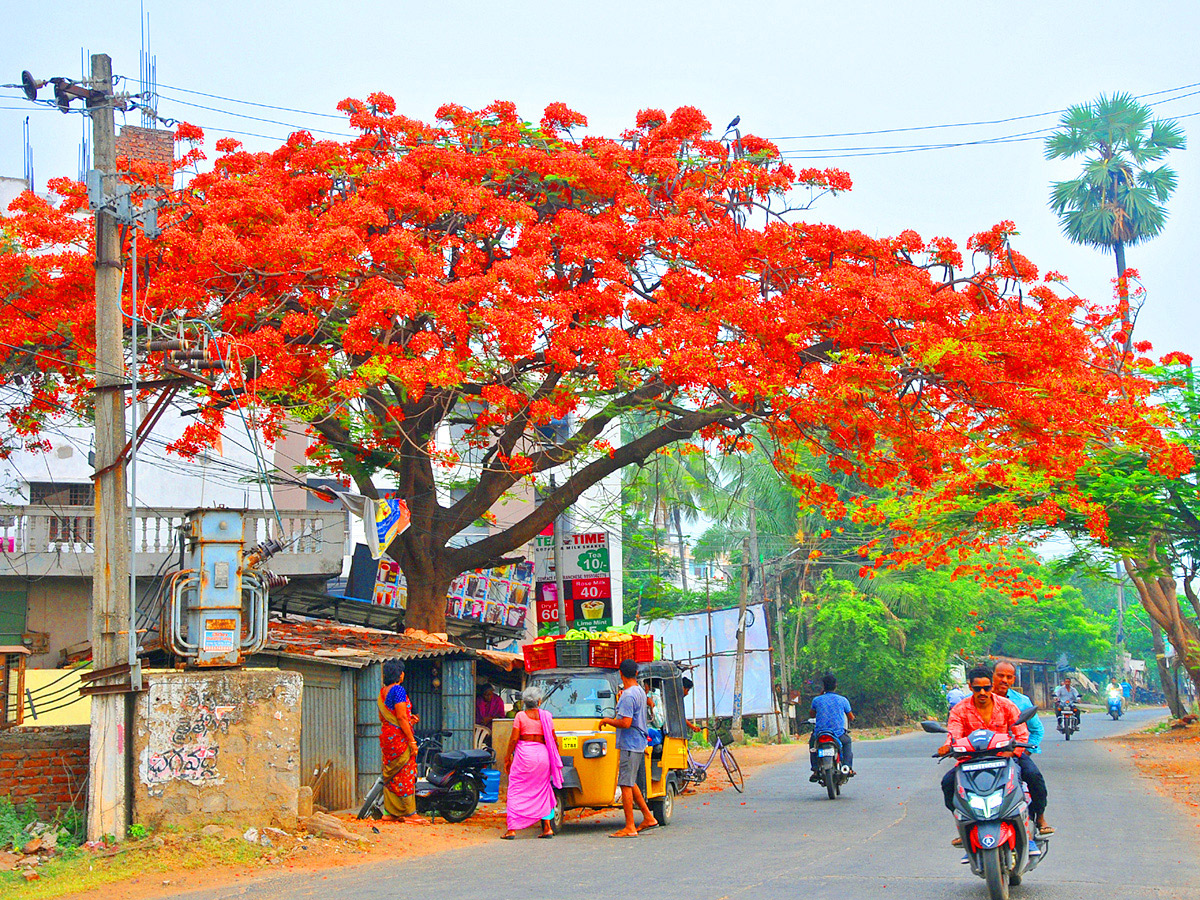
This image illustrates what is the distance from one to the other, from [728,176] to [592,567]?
8.32 m

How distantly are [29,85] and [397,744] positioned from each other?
7.44 m

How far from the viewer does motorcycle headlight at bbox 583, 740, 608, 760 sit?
11.6m

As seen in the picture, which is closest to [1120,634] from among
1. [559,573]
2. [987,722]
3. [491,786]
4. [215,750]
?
[559,573]

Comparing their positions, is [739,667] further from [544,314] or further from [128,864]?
[128,864]

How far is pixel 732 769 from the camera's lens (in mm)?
16844

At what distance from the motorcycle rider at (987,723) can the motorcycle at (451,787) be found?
6403 millimetres

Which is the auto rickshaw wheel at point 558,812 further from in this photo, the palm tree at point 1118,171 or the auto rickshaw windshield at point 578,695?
the palm tree at point 1118,171

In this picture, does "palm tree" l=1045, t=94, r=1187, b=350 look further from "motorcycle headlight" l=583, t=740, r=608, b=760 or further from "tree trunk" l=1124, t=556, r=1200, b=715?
"motorcycle headlight" l=583, t=740, r=608, b=760

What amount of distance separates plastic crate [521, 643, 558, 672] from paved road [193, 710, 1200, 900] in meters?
1.84

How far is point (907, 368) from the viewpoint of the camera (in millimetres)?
15102

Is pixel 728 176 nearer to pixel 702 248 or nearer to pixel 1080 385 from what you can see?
pixel 702 248

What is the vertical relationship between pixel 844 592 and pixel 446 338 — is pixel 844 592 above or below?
below

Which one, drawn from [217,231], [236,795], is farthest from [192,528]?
[217,231]

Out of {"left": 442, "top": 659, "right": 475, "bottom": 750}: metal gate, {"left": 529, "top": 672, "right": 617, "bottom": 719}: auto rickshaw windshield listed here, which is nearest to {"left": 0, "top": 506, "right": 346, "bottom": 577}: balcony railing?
{"left": 442, "top": 659, "right": 475, "bottom": 750}: metal gate
